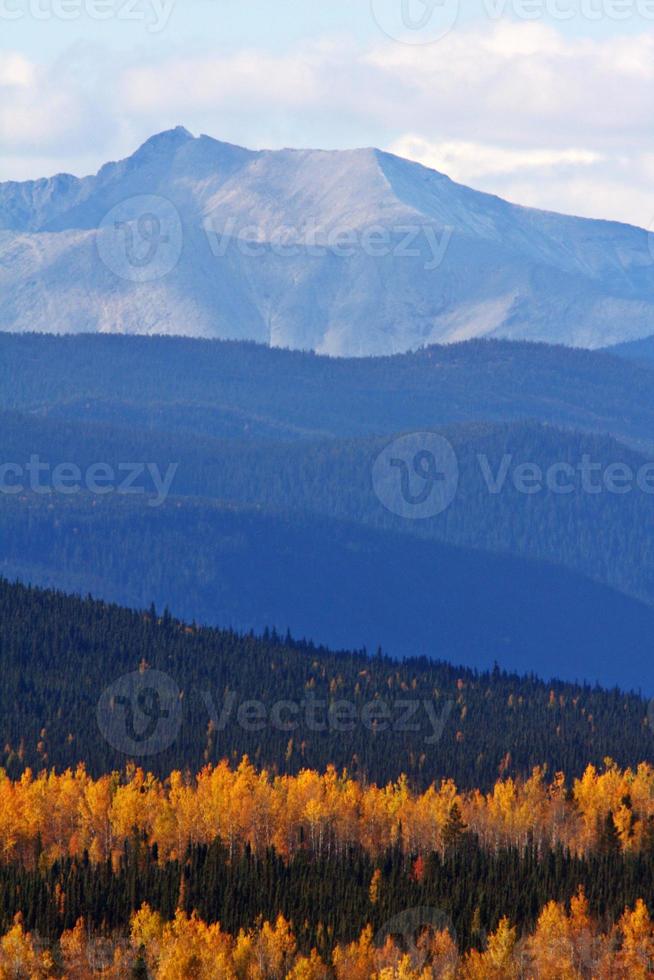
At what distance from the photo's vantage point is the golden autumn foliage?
568 ft

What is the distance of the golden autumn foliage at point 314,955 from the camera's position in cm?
17312

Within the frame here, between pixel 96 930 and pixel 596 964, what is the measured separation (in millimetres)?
34926

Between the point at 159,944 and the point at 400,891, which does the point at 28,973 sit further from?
the point at 400,891

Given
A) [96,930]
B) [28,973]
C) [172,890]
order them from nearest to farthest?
[28,973]
[96,930]
[172,890]

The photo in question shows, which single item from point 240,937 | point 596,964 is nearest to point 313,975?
point 240,937

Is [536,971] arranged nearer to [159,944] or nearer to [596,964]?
[596,964]

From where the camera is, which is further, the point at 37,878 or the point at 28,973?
the point at 37,878

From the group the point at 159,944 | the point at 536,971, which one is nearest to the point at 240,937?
the point at 159,944

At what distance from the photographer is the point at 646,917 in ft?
629

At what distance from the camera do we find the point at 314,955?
176 meters

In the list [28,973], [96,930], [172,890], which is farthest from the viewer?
[172,890]

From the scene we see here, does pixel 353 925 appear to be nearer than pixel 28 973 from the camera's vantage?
No

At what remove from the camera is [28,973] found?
172 meters

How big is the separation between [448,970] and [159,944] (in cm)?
1971
